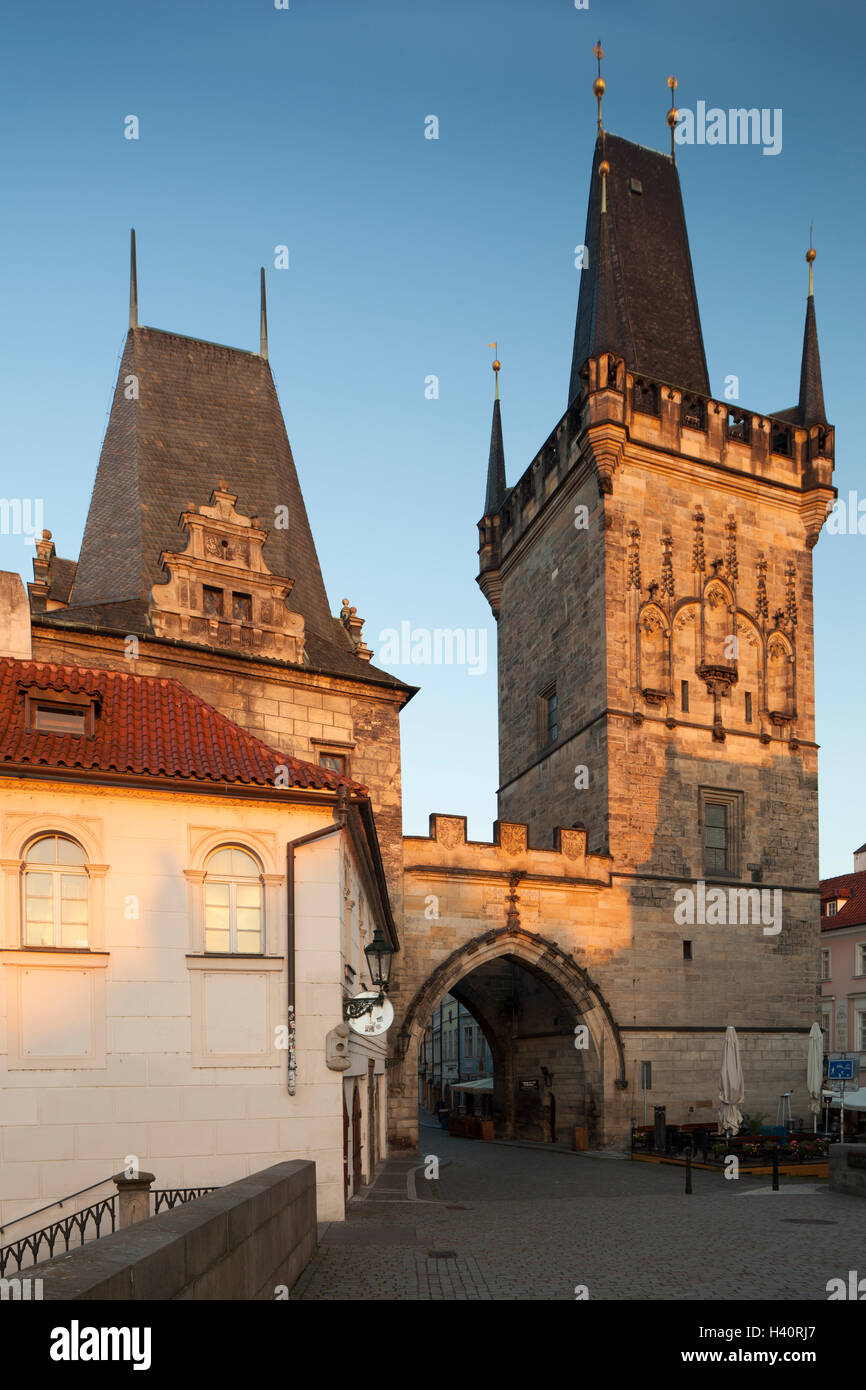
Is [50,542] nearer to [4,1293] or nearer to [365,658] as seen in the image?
[365,658]

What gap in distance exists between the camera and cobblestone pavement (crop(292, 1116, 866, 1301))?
10.1 meters

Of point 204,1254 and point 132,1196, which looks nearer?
point 204,1254

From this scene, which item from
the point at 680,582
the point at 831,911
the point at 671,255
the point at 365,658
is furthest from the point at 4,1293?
the point at 831,911

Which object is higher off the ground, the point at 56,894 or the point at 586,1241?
the point at 56,894

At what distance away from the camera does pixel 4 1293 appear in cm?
477

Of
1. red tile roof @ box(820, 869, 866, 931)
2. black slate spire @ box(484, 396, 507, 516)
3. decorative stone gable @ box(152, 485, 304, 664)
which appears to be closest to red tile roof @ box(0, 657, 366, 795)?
decorative stone gable @ box(152, 485, 304, 664)

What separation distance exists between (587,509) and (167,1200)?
26.2 metres

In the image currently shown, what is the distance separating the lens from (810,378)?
1535 inches

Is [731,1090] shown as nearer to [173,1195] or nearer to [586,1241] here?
[586,1241]

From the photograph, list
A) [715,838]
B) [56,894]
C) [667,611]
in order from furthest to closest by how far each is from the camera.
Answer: [667,611] → [715,838] → [56,894]

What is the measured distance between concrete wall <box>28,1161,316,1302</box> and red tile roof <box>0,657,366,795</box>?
17.3ft

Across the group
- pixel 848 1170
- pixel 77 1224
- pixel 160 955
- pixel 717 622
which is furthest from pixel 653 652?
pixel 77 1224

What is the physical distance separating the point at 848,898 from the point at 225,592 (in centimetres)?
3544

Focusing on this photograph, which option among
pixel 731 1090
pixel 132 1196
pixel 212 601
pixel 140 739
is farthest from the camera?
pixel 731 1090
